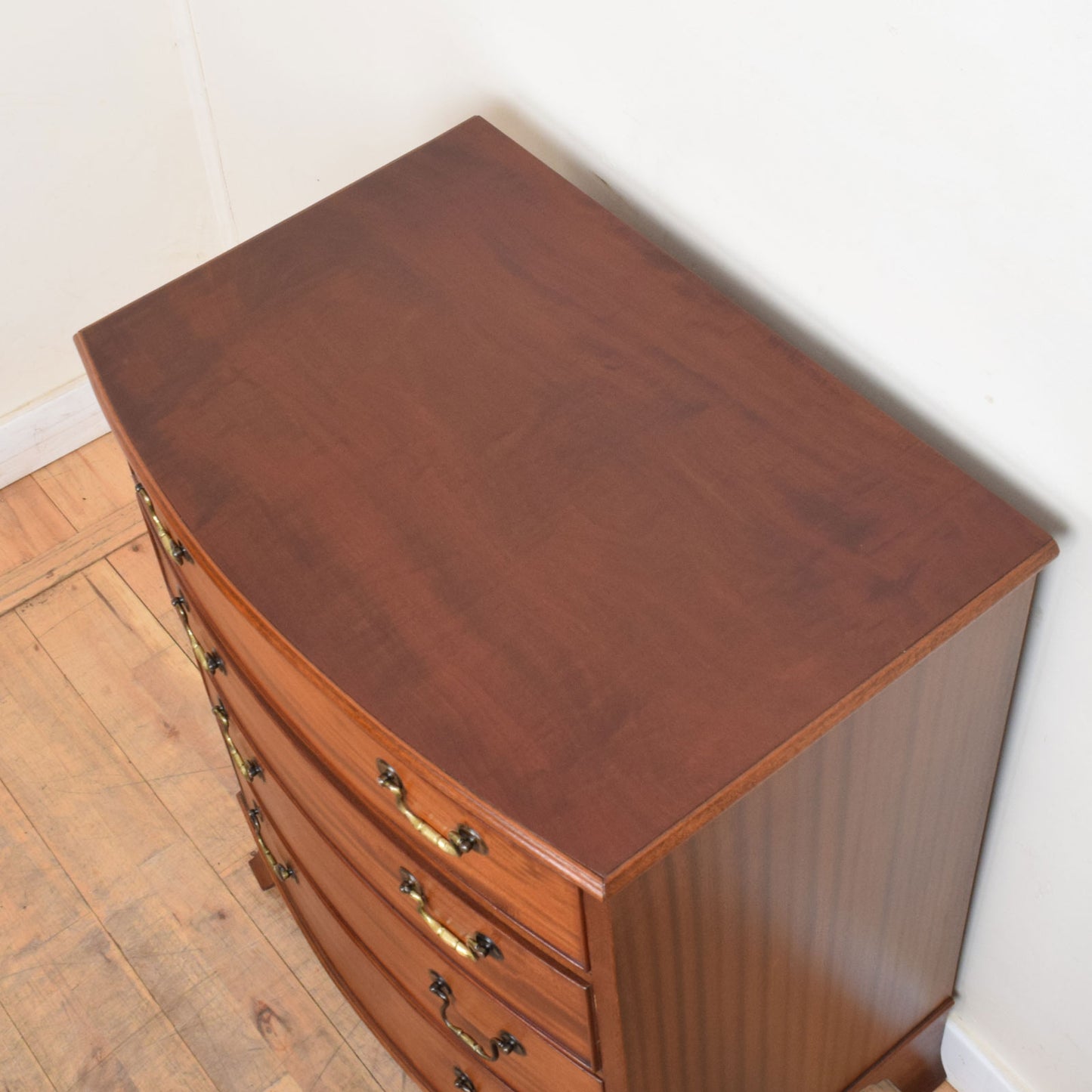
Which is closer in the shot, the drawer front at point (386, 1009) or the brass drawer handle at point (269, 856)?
the drawer front at point (386, 1009)

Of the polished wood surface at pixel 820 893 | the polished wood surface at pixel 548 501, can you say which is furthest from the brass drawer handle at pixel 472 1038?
the polished wood surface at pixel 548 501

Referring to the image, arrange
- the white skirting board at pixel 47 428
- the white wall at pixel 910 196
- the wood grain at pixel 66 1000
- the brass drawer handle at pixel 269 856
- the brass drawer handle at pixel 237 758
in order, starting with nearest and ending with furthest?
the white wall at pixel 910 196, the brass drawer handle at pixel 237 758, the brass drawer handle at pixel 269 856, the wood grain at pixel 66 1000, the white skirting board at pixel 47 428

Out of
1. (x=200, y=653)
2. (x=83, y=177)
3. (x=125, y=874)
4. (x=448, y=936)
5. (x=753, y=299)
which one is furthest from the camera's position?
(x=83, y=177)

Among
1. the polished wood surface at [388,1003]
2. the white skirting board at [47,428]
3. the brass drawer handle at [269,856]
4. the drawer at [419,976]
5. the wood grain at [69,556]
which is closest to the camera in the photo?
the drawer at [419,976]

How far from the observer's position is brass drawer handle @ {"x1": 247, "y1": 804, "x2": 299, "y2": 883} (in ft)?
4.86

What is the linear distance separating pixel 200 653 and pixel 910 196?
0.77 metres

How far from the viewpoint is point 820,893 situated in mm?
1041

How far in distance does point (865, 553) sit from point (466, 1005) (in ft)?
1.75

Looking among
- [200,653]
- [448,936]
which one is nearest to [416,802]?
[448,936]

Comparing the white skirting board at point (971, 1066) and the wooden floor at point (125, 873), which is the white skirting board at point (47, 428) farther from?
the white skirting board at point (971, 1066)

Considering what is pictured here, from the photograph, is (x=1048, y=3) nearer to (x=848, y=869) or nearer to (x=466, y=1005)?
(x=848, y=869)

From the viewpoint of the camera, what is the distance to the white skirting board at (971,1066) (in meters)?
1.42

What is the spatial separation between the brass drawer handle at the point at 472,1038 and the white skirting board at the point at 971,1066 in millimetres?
575

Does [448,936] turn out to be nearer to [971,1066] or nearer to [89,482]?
[971,1066]
